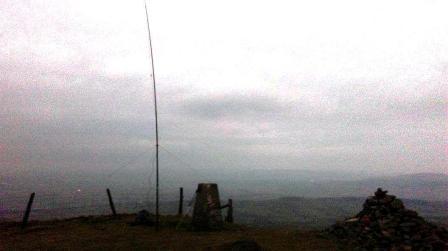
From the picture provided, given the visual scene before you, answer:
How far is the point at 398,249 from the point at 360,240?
6.72ft

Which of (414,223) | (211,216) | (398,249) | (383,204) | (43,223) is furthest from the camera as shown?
(43,223)

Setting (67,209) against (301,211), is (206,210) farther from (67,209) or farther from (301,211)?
(301,211)

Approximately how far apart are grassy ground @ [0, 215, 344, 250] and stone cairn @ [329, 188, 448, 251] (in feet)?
5.13

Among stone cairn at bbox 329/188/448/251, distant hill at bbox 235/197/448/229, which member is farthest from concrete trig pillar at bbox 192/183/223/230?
distant hill at bbox 235/197/448/229

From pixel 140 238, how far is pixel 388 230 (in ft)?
41.0

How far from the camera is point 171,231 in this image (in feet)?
61.7

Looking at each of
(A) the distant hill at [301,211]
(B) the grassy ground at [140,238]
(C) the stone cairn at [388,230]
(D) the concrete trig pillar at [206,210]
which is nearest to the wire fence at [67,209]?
(A) the distant hill at [301,211]

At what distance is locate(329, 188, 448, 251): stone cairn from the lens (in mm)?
14352

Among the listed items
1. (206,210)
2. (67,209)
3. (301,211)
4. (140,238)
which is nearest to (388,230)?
(206,210)

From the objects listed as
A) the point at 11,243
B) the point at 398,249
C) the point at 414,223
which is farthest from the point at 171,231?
the point at 414,223

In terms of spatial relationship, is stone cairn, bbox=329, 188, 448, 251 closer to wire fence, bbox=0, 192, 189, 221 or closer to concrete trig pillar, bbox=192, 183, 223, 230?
concrete trig pillar, bbox=192, 183, 223, 230

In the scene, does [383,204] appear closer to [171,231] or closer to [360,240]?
[360,240]

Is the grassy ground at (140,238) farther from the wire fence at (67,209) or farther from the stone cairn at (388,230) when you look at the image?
the wire fence at (67,209)

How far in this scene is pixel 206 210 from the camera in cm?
1961
